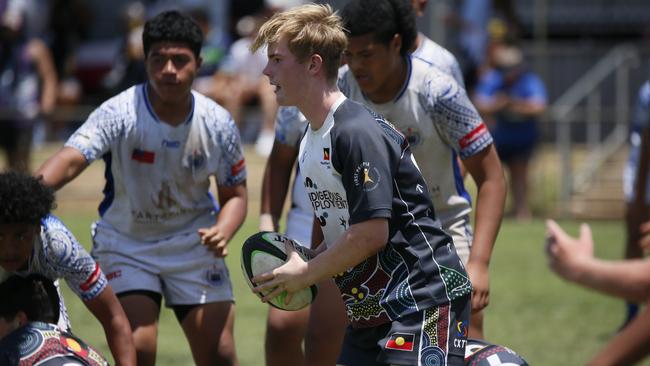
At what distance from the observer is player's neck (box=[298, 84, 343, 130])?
4.57 meters

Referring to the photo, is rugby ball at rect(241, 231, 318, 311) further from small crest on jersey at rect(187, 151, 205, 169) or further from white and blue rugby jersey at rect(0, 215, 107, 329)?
small crest on jersey at rect(187, 151, 205, 169)

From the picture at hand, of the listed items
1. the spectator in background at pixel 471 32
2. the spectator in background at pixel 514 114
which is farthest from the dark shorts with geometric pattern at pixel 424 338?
the spectator in background at pixel 471 32

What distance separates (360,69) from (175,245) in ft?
4.42

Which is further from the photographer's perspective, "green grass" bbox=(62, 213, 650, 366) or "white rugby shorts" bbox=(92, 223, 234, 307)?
"green grass" bbox=(62, 213, 650, 366)

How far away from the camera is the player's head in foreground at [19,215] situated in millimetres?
4918

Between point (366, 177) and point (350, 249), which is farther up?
point (366, 177)

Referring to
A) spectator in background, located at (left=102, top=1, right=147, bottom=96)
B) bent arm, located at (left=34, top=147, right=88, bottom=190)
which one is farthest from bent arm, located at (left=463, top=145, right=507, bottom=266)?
spectator in background, located at (left=102, top=1, right=147, bottom=96)

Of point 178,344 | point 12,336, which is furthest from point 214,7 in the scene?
point 12,336

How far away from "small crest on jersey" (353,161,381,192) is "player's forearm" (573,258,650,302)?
34.6 inches

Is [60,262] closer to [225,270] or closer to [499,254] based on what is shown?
[225,270]

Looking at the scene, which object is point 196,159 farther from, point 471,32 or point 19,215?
point 471,32

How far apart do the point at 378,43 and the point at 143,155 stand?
1310 millimetres

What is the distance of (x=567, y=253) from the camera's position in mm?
3828

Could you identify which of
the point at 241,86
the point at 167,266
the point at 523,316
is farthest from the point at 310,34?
the point at 241,86
